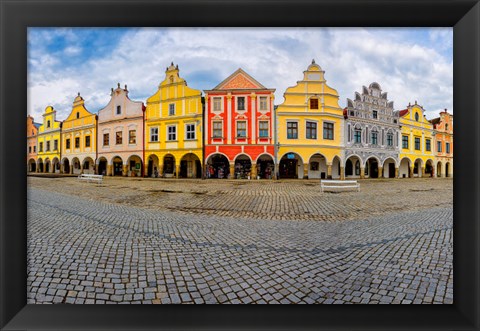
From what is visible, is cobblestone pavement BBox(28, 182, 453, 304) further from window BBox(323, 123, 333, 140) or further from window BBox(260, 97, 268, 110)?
window BBox(260, 97, 268, 110)

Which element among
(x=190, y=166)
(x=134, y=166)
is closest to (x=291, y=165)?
(x=190, y=166)

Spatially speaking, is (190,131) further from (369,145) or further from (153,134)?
(369,145)

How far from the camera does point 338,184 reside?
3053mm

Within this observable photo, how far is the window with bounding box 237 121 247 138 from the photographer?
2938 millimetres

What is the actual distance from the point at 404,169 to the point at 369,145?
0.93 metres

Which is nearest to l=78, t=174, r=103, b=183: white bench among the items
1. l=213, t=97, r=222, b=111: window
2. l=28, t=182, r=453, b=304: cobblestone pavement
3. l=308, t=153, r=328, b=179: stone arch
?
l=28, t=182, r=453, b=304: cobblestone pavement

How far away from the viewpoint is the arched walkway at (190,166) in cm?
287

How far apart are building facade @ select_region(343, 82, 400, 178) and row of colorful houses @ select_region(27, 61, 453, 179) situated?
0.01 meters

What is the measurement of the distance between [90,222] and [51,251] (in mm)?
835

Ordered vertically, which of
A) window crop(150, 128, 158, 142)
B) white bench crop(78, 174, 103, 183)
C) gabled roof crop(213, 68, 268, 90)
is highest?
gabled roof crop(213, 68, 268, 90)
